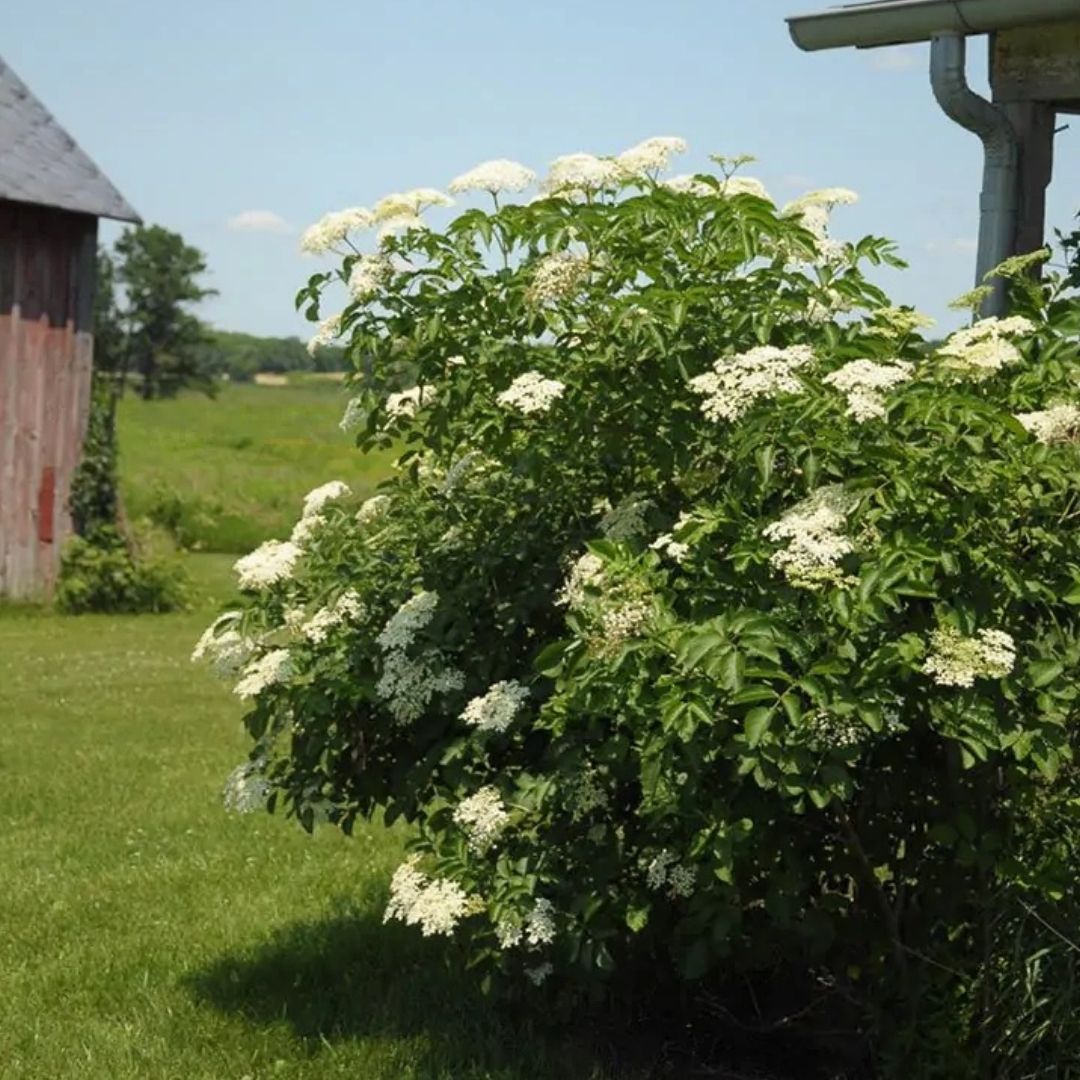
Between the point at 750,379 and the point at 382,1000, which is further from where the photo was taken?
the point at 382,1000

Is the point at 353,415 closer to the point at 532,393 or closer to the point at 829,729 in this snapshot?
the point at 532,393

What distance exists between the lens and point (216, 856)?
8.41 meters

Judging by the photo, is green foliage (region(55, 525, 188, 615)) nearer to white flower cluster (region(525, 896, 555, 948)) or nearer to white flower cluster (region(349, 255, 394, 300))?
white flower cluster (region(349, 255, 394, 300))

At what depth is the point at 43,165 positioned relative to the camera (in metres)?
18.2

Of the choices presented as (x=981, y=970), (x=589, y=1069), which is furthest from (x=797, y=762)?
(x=589, y=1069)

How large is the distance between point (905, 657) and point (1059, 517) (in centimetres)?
69

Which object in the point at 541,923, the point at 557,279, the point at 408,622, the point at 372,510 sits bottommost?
the point at 541,923

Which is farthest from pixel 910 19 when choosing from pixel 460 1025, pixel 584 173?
pixel 460 1025

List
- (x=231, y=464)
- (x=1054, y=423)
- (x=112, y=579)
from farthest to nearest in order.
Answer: (x=231, y=464), (x=112, y=579), (x=1054, y=423)

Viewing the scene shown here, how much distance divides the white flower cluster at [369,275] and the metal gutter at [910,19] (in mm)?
2352

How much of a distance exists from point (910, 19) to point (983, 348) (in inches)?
96.3

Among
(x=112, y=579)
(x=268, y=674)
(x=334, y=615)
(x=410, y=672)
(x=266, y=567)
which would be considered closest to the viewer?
(x=410, y=672)

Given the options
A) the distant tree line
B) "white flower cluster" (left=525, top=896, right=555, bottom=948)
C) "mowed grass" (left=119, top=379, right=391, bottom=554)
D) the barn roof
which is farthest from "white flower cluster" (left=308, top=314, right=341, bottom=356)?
the distant tree line

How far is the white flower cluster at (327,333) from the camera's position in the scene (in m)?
5.55
